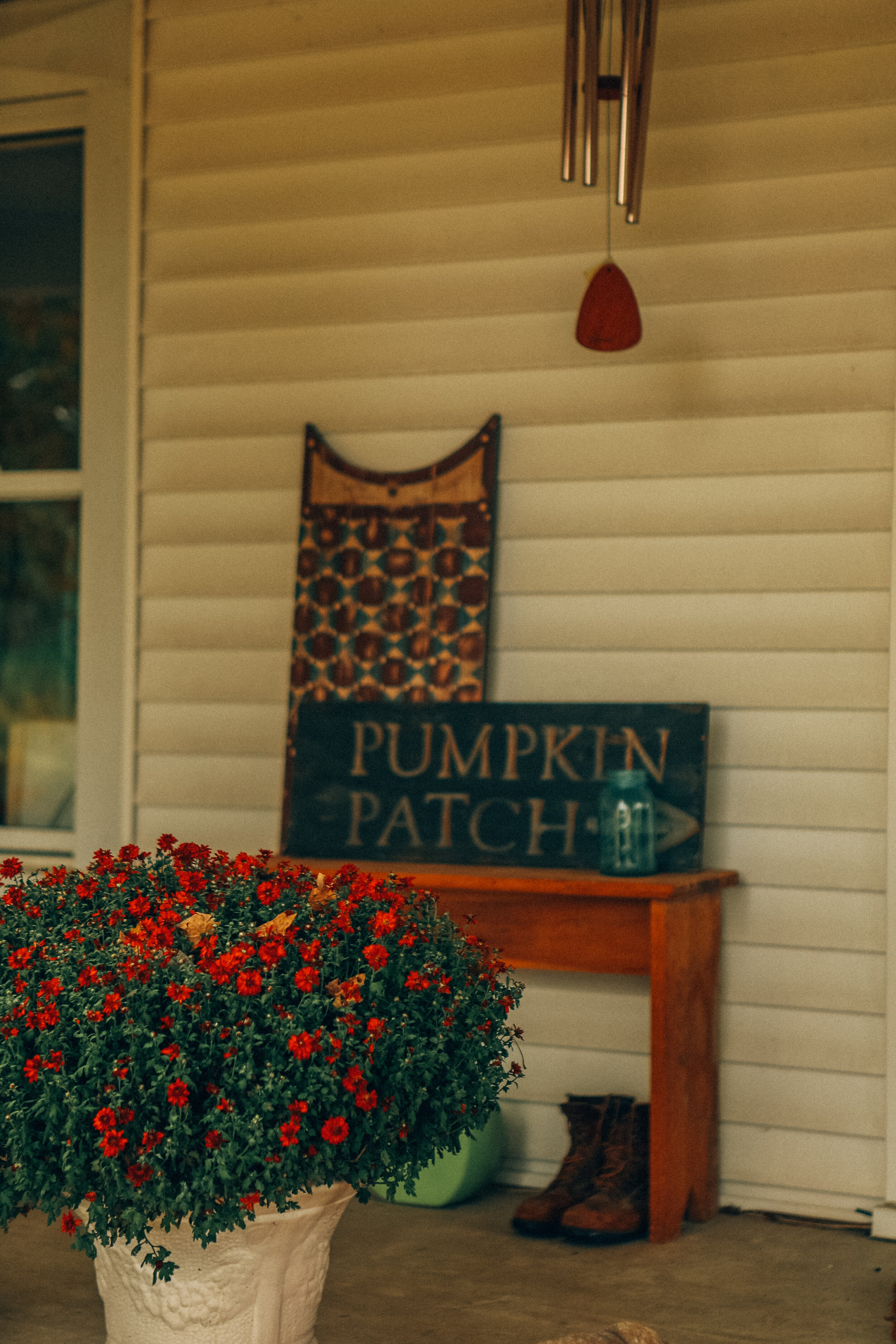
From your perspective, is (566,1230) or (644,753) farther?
(644,753)

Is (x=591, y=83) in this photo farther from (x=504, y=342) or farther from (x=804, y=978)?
(x=804, y=978)

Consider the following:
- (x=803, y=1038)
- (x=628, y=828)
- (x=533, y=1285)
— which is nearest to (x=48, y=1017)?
(x=533, y=1285)

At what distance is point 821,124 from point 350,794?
1841 mm

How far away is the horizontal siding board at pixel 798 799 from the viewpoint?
2969 millimetres

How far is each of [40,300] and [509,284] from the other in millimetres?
1424

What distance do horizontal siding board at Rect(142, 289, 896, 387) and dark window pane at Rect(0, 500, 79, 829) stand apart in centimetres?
55

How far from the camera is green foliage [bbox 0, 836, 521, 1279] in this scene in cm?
160

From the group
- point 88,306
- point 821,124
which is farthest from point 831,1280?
point 88,306

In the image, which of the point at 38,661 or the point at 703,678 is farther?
the point at 38,661

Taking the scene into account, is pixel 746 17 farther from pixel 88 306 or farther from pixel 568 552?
pixel 88 306

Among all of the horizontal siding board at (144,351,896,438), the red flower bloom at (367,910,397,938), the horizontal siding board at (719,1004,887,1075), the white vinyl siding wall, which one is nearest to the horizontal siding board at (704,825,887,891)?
the white vinyl siding wall

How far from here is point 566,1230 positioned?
9.04 feet

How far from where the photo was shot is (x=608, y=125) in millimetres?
2979

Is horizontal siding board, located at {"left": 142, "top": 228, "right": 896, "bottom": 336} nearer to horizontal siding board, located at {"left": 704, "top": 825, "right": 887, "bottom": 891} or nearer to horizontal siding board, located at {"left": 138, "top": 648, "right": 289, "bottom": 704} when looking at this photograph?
horizontal siding board, located at {"left": 138, "top": 648, "right": 289, "bottom": 704}
